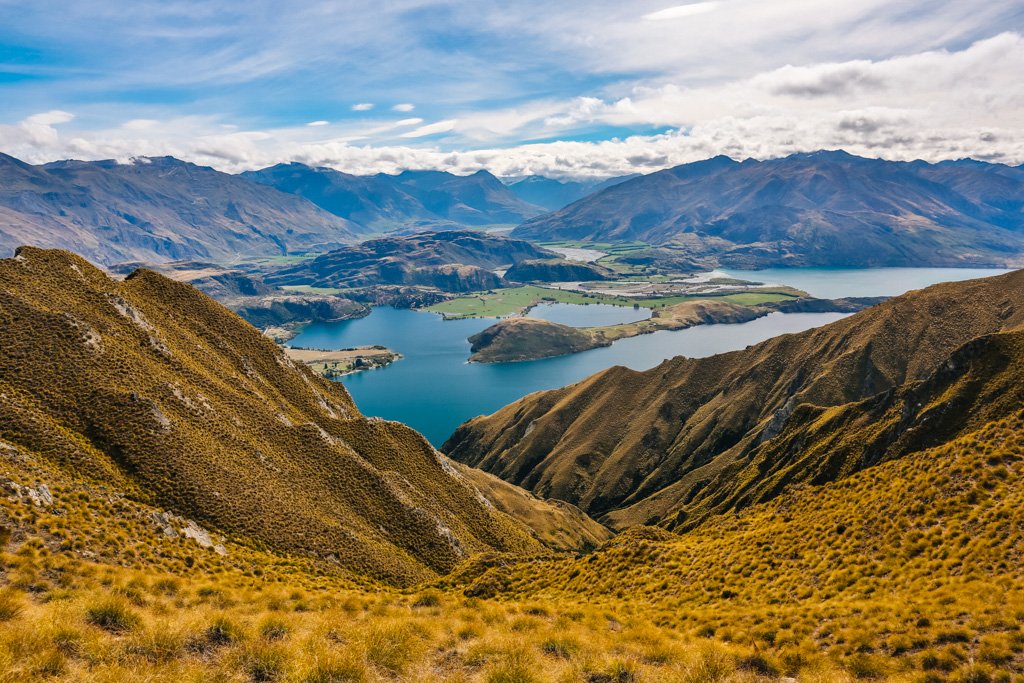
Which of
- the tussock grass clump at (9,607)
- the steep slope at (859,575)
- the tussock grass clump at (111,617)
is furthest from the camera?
the steep slope at (859,575)

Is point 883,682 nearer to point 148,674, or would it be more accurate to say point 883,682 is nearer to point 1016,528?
point 1016,528

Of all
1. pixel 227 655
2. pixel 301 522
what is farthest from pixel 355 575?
pixel 227 655

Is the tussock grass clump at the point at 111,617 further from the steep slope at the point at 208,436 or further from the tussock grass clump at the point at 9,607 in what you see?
the steep slope at the point at 208,436

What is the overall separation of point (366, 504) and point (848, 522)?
5469 centimetres

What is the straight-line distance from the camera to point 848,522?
39.4 m

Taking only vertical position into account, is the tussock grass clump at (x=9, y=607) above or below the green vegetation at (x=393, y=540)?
above

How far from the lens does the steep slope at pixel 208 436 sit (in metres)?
53.2

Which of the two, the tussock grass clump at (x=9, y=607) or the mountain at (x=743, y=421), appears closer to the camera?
the tussock grass clump at (x=9, y=607)

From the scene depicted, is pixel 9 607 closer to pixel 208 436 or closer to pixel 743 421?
pixel 208 436

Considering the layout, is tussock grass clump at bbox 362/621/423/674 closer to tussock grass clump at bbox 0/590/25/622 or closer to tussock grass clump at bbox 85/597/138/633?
tussock grass clump at bbox 85/597/138/633

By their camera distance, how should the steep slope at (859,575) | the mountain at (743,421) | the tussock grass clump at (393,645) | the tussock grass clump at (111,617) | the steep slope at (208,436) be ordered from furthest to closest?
the mountain at (743,421), the steep slope at (208,436), the steep slope at (859,575), the tussock grass clump at (111,617), the tussock grass clump at (393,645)

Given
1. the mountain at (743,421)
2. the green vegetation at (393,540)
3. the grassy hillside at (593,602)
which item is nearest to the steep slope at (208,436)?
the green vegetation at (393,540)

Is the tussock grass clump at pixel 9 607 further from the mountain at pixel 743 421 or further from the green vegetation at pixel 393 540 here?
the mountain at pixel 743 421


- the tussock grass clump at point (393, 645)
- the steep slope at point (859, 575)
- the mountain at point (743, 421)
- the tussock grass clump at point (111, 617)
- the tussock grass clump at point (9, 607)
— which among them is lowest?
the mountain at point (743, 421)
